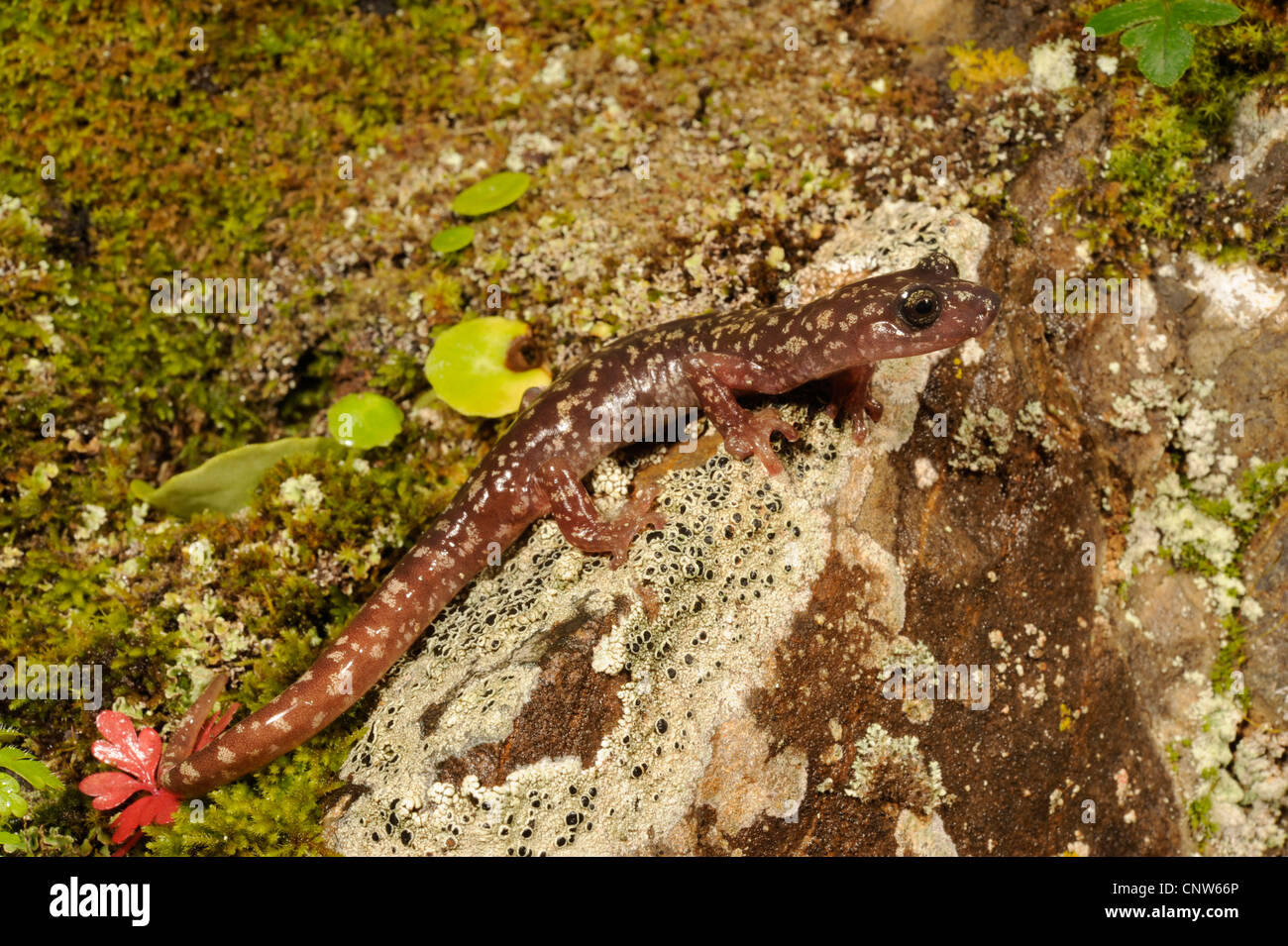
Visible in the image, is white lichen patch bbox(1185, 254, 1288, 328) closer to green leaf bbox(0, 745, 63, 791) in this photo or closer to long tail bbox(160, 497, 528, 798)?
long tail bbox(160, 497, 528, 798)

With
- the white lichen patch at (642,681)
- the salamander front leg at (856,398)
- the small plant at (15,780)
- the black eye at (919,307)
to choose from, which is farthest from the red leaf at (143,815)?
the black eye at (919,307)

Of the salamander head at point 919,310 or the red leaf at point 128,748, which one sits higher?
the salamander head at point 919,310

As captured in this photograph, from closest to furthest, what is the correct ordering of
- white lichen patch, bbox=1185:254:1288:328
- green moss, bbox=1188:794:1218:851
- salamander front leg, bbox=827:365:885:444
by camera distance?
salamander front leg, bbox=827:365:885:444
green moss, bbox=1188:794:1218:851
white lichen patch, bbox=1185:254:1288:328

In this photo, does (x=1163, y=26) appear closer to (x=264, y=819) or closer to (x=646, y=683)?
(x=646, y=683)

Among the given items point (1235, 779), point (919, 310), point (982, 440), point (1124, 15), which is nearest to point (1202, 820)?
point (1235, 779)

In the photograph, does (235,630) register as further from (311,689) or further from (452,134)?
(452,134)

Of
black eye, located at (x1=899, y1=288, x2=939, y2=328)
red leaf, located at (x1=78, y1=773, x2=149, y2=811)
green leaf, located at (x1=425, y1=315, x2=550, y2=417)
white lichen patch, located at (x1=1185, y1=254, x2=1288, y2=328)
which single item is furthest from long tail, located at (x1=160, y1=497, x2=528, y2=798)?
white lichen patch, located at (x1=1185, y1=254, x2=1288, y2=328)

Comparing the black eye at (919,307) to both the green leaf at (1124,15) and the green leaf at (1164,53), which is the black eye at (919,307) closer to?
the green leaf at (1164,53)
